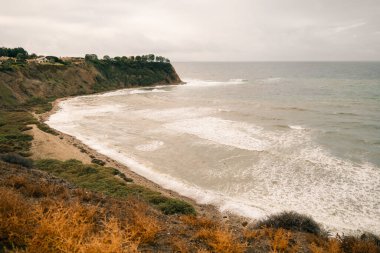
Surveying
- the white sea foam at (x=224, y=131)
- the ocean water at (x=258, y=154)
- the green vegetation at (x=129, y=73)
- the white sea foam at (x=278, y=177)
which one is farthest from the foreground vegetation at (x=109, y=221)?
the green vegetation at (x=129, y=73)

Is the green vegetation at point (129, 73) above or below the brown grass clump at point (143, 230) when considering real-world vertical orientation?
above

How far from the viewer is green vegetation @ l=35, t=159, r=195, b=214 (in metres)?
15.1

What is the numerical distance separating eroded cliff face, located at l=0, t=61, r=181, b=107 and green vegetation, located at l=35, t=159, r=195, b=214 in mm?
37012

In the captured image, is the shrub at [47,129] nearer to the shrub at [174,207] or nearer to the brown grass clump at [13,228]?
the shrub at [174,207]

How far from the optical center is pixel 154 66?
377ft

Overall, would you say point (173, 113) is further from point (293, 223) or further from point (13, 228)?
point (13, 228)

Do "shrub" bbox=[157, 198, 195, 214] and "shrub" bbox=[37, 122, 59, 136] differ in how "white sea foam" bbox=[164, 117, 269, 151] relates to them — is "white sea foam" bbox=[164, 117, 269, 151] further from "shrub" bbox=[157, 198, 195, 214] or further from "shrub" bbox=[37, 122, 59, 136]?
"shrub" bbox=[37, 122, 59, 136]

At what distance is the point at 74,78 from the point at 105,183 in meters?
69.1

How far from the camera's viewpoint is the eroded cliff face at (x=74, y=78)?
57.7 metres

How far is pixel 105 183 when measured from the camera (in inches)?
710

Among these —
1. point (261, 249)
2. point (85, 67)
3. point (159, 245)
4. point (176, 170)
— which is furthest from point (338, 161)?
point (85, 67)

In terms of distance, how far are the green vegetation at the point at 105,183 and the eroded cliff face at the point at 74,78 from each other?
1457 inches

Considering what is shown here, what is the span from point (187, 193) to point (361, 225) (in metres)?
10.2

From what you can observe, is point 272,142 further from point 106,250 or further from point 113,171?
point 106,250
